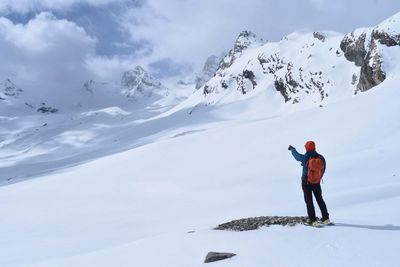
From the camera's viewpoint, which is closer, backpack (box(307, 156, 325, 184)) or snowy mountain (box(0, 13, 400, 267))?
snowy mountain (box(0, 13, 400, 267))

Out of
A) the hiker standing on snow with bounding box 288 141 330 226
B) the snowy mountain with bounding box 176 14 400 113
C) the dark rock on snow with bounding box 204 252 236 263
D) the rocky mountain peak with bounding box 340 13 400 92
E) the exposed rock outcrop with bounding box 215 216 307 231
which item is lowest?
the dark rock on snow with bounding box 204 252 236 263

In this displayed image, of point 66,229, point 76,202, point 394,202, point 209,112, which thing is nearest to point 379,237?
point 394,202

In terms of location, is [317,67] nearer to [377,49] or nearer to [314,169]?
[377,49]

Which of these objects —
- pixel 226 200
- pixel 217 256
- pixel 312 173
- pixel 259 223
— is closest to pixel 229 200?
pixel 226 200

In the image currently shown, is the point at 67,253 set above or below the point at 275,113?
below

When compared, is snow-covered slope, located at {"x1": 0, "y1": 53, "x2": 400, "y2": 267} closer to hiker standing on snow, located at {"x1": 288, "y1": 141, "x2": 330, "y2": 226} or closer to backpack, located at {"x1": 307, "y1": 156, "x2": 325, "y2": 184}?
hiker standing on snow, located at {"x1": 288, "y1": 141, "x2": 330, "y2": 226}

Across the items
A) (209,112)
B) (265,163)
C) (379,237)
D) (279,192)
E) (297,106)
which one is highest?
(209,112)

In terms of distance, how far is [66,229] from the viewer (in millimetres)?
24031

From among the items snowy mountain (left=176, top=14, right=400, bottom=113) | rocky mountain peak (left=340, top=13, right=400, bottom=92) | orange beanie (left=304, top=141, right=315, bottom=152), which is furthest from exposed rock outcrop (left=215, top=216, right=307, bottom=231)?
snowy mountain (left=176, top=14, right=400, bottom=113)

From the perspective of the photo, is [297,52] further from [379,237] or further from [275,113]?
[379,237]

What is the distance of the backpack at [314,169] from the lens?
1102 centimetres

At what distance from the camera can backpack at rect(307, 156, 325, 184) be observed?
1102 cm

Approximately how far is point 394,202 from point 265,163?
1793 cm

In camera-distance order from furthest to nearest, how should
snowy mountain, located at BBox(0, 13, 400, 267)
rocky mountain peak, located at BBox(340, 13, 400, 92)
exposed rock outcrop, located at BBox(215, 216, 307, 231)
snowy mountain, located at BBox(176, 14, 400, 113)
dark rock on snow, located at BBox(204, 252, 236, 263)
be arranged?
snowy mountain, located at BBox(176, 14, 400, 113)
rocky mountain peak, located at BBox(340, 13, 400, 92)
exposed rock outcrop, located at BBox(215, 216, 307, 231)
snowy mountain, located at BBox(0, 13, 400, 267)
dark rock on snow, located at BBox(204, 252, 236, 263)
